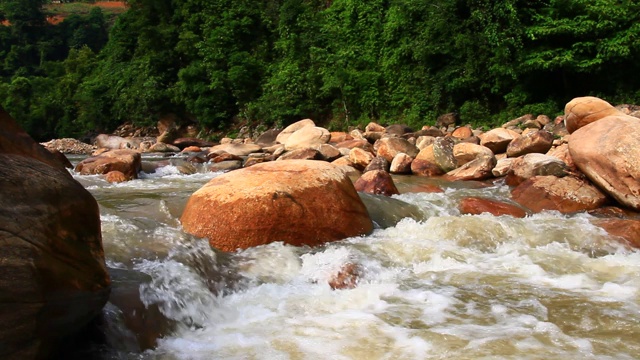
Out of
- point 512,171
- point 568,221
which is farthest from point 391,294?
point 512,171

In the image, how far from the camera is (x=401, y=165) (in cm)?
1088

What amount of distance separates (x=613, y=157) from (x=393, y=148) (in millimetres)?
5074

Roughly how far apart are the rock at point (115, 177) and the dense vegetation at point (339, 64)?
442 inches

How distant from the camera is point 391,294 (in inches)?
163

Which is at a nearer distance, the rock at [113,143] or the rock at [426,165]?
the rock at [426,165]

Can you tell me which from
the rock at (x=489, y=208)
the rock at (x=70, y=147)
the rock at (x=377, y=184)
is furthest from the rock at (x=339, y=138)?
the rock at (x=70, y=147)

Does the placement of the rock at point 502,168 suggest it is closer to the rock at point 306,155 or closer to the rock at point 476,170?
the rock at point 476,170

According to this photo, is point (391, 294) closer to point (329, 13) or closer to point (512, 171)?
point (512, 171)

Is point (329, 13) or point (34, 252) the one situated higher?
point (329, 13)

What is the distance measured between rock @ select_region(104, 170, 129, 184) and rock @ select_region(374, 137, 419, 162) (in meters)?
5.44

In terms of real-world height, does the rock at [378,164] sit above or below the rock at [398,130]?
above

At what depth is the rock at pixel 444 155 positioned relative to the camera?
423 inches

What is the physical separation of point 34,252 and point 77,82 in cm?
3573

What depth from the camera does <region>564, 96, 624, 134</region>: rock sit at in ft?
31.4
